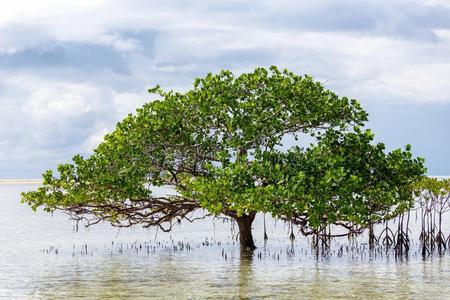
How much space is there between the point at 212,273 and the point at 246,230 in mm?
4298

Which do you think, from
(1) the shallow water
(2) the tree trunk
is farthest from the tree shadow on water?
(2) the tree trunk

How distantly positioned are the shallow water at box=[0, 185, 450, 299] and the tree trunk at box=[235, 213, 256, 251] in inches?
16.4

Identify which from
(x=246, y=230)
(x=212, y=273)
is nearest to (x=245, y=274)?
(x=212, y=273)

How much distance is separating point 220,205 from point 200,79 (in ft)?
11.9

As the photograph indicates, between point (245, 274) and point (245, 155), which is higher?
point (245, 155)

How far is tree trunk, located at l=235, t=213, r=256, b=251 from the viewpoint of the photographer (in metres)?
23.5

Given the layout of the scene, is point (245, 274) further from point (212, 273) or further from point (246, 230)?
point (246, 230)

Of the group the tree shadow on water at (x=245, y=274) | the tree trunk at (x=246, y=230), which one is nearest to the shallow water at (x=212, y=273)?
the tree shadow on water at (x=245, y=274)

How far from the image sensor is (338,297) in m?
16.1

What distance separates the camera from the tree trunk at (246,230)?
23.5 m

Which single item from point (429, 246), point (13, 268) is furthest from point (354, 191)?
point (13, 268)

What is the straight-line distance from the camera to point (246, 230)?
2398cm

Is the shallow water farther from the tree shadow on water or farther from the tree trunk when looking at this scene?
the tree trunk

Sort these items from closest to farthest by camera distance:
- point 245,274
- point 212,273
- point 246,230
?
point 245,274 < point 212,273 < point 246,230
